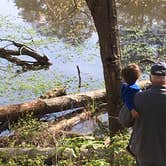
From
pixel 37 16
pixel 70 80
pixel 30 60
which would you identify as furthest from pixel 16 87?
A: pixel 37 16

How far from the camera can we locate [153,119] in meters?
3.90

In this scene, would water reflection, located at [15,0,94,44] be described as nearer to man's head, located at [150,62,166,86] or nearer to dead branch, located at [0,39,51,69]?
dead branch, located at [0,39,51,69]

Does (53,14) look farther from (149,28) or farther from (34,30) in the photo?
(149,28)

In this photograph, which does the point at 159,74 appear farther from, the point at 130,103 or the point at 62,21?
the point at 62,21

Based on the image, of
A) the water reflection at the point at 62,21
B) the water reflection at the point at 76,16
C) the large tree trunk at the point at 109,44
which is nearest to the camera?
the large tree trunk at the point at 109,44

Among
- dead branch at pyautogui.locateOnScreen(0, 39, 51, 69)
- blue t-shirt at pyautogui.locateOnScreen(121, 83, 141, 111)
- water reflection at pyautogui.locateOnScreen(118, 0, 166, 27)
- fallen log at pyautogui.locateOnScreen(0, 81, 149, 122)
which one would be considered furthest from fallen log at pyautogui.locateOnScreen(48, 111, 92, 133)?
water reflection at pyautogui.locateOnScreen(118, 0, 166, 27)

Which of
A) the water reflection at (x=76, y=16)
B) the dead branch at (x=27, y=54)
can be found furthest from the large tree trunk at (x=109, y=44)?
the water reflection at (x=76, y=16)

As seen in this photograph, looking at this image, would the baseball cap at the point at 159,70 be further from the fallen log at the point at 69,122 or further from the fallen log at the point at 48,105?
the fallen log at the point at 48,105

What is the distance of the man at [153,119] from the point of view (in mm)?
3865

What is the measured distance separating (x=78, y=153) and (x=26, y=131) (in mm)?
2218

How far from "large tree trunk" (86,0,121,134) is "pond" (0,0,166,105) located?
2.88 m

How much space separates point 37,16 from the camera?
21344 millimetres

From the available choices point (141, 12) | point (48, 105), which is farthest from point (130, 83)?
point (141, 12)

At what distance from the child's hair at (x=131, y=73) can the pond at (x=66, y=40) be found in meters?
4.59
